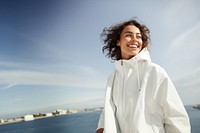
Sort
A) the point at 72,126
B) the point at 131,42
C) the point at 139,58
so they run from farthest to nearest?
1. the point at 72,126
2. the point at 131,42
3. the point at 139,58

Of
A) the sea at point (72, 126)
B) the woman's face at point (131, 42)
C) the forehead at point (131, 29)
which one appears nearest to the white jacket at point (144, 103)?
the woman's face at point (131, 42)

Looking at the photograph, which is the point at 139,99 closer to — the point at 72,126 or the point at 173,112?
the point at 173,112

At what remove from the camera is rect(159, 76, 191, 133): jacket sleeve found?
1.07 metres

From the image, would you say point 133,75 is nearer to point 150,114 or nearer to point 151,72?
point 151,72

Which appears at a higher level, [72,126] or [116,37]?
[116,37]

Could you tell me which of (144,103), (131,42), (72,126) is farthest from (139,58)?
(72,126)

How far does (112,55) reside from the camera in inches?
72.9

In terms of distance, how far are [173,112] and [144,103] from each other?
0.16 meters

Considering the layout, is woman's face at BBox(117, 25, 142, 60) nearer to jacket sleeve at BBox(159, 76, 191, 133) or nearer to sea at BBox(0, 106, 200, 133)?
jacket sleeve at BBox(159, 76, 191, 133)

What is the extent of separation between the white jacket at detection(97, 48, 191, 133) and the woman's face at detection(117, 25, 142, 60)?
0.11 m

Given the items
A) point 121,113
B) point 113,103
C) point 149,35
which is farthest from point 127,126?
point 149,35

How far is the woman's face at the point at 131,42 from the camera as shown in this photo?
146cm

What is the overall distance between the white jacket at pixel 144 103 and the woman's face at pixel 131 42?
0.37ft

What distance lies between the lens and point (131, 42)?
58.4 inches
